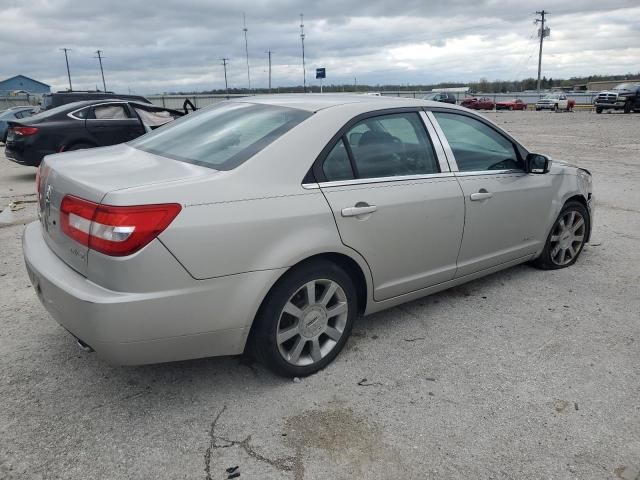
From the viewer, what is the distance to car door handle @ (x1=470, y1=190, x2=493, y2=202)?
3.58 metres

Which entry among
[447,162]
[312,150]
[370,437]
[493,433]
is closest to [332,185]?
[312,150]

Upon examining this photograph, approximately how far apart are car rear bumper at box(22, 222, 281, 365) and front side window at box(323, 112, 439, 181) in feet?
2.82

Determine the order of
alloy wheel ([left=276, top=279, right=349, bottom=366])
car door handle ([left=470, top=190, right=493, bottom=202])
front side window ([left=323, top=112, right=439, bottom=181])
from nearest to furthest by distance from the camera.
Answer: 1. alloy wheel ([left=276, top=279, right=349, bottom=366])
2. front side window ([left=323, top=112, right=439, bottom=181])
3. car door handle ([left=470, top=190, right=493, bottom=202])

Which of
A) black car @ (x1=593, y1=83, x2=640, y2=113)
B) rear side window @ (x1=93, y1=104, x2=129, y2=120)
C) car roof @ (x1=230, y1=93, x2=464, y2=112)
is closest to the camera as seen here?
car roof @ (x1=230, y1=93, x2=464, y2=112)

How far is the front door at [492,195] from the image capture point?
3.62 metres

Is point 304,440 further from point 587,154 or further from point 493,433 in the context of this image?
point 587,154

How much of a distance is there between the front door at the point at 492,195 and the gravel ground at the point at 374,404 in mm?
463

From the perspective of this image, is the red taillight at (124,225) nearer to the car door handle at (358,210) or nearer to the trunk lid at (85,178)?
the trunk lid at (85,178)

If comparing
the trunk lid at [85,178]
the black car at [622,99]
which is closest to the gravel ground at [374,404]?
the trunk lid at [85,178]

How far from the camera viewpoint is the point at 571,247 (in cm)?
477

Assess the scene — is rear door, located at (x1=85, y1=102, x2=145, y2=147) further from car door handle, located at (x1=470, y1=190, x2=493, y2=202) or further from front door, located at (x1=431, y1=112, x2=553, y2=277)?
car door handle, located at (x1=470, y1=190, x2=493, y2=202)

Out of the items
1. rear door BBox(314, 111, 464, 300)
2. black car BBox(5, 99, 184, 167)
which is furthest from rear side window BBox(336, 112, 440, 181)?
black car BBox(5, 99, 184, 167)

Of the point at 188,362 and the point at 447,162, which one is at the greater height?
the point at 447,162

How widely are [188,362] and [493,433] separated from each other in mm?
1766
